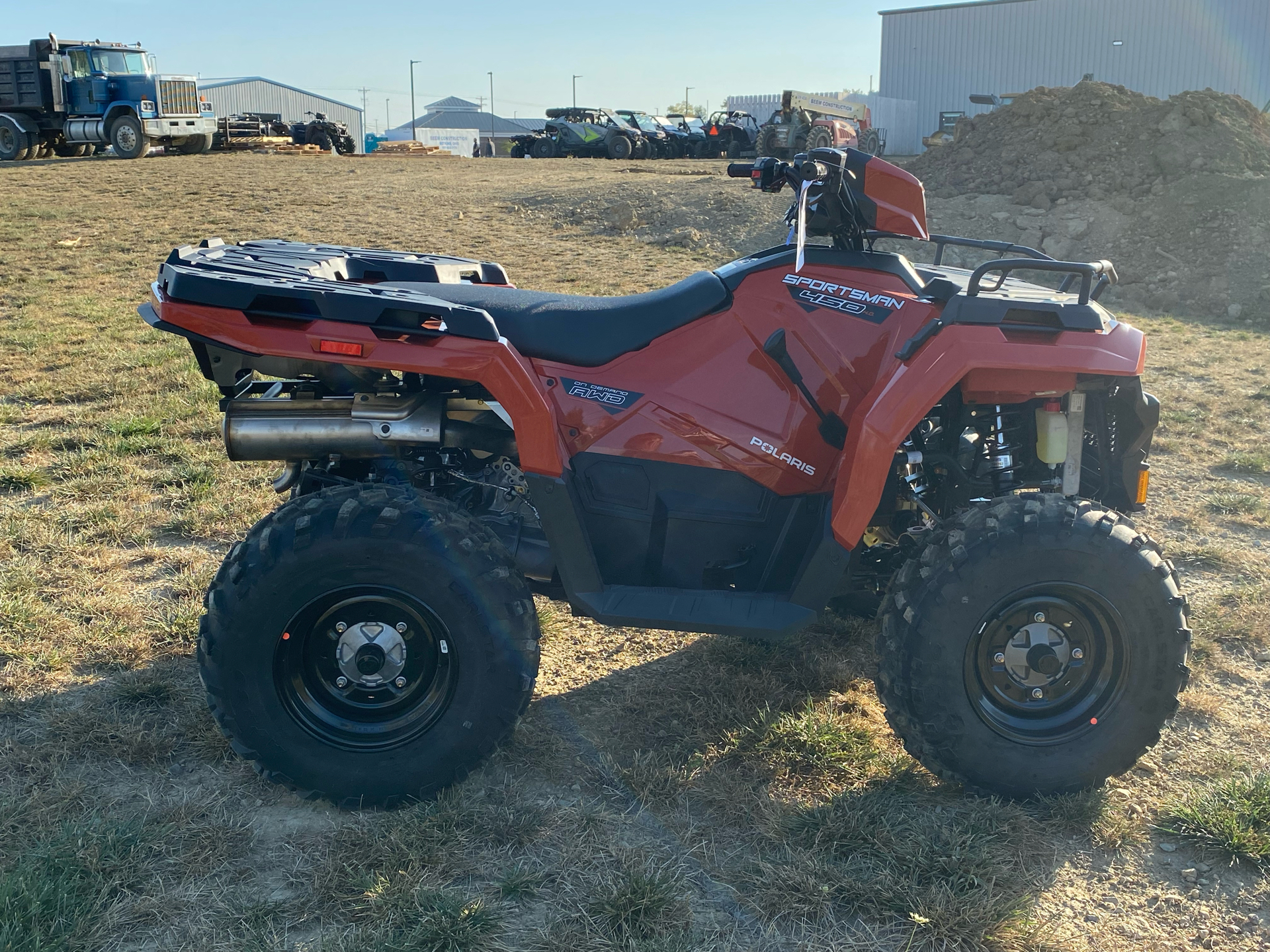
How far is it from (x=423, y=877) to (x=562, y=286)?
987cm

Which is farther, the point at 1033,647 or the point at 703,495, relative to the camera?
the point at 703,495

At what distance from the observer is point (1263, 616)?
4426 mm

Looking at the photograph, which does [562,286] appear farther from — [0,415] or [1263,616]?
[1263,616]

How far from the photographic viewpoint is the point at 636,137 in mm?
33625

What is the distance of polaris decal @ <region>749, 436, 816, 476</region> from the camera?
10.7ft

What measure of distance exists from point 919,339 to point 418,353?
4.77 ft

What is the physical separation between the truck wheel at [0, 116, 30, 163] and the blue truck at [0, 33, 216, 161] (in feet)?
0.05

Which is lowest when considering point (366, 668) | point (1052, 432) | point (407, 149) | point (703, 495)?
point (366, 668)

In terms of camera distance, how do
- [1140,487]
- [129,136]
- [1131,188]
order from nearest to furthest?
[1140,487] → [1131,188] → [129,136]

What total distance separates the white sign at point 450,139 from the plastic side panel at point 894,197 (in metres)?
69.7

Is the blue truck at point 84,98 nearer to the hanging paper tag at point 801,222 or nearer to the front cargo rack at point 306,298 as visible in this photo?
the front cargo rack at point 306,298

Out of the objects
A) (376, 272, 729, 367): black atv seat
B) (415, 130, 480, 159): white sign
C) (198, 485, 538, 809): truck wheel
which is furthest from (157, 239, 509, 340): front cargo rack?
(415, 130, 480, 159): white sign

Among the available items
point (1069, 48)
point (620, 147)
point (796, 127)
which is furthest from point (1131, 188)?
point (1069, 48)

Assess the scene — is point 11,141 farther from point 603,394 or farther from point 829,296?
point 829,296
